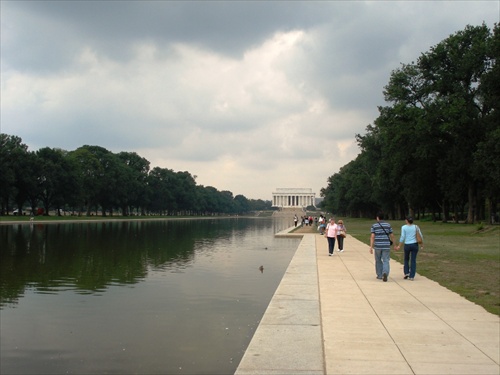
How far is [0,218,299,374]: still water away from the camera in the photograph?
8.83 m

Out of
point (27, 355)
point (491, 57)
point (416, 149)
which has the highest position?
point (491, 57)

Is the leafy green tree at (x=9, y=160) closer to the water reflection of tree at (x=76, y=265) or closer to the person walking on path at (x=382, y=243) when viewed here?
the water reflection of tree at (x=76, y=265)

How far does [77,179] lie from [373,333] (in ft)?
291

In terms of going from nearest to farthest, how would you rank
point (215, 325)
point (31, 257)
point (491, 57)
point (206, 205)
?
point (215, 325)
point (31, 257)
point (491, 57)
point (206, 205)

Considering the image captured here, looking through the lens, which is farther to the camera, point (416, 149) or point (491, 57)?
point (416, 149)

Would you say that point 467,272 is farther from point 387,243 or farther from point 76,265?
point 76,265

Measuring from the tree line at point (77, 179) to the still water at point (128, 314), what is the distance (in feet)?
202

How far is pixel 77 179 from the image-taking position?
9075 centimetres

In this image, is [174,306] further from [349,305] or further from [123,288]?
[349,305]

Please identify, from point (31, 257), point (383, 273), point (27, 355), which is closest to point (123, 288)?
point (27, 355)

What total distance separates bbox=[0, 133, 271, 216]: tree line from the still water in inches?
2428

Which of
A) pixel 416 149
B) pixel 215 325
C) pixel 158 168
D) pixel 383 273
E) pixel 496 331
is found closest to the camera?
pixel 496 331

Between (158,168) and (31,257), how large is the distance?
118 meters

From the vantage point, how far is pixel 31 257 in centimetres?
2450
